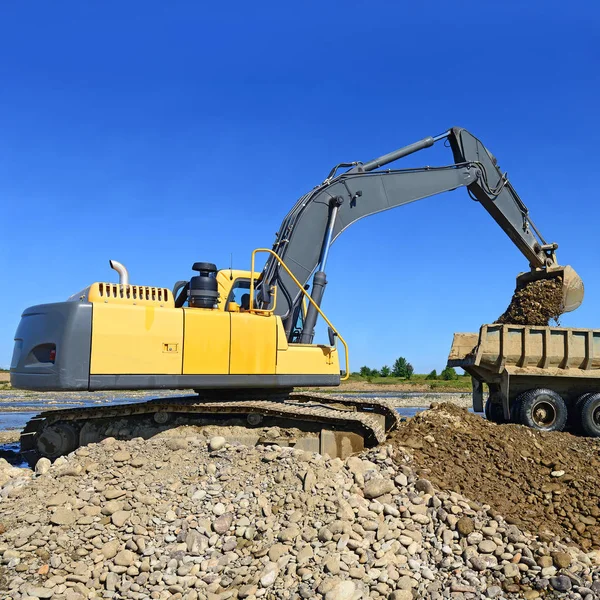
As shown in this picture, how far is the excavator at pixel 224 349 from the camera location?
28.9ft

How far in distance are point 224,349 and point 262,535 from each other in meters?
2.93

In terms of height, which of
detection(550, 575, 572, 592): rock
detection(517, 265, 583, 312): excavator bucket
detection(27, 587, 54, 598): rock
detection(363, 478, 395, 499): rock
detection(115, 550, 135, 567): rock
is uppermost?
detection(517, 265, 583, 312): excavator bucket

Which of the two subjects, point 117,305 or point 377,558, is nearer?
point 377,558

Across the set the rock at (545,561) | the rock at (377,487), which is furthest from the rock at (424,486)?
the rock at (545,561)

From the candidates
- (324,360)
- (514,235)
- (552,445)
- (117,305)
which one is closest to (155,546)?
(117,305)

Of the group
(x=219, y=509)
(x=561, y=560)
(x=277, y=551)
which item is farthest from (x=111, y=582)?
(x=561, y=560)

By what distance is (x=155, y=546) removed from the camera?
7309 mm

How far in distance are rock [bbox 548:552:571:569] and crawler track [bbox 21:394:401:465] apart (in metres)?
2.86

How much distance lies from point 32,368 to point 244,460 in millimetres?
3243

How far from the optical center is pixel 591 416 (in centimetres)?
1295

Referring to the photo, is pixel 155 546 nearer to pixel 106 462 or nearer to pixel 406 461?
pixel 106 462

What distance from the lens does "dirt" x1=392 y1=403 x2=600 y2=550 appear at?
7691 mm

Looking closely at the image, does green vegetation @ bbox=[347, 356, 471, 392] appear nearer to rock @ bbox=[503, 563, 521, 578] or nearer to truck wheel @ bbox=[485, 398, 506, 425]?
truck wheel @ bbox=[485, 398, 506, 425]

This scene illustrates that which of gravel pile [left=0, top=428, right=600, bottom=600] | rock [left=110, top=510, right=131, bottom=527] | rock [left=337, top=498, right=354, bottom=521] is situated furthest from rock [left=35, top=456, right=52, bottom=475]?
rock [left=337, top=498, right=354, bottom=521]
